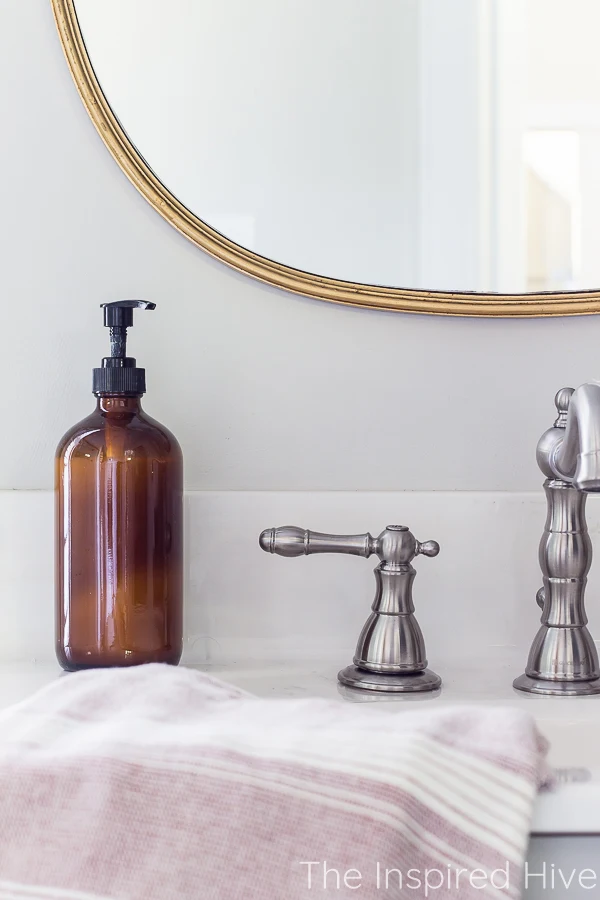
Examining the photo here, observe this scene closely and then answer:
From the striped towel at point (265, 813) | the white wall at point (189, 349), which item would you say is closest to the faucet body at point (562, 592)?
the white wall at point (189, 349)

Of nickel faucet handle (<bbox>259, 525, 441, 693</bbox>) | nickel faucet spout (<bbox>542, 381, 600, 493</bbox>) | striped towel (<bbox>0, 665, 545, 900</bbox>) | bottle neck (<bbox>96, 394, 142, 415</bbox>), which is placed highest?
bottle neck (<bbox>96, 394, 142, 415</bbox>)

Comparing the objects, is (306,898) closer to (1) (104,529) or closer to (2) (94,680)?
(2) (94,680)

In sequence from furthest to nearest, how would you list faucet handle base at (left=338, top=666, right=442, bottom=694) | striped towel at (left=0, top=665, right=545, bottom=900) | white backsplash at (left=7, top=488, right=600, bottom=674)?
white backsplash at (left=7, top=488, right=600, bottom=674) < faucet handle base at (left=338, top=666, right=442, bottom=694) < striped towel at (left=0, top=665, right=545, bottom=900)

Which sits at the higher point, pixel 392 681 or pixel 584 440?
pixel 584 440

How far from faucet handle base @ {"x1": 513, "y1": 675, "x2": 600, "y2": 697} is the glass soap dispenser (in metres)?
0.26

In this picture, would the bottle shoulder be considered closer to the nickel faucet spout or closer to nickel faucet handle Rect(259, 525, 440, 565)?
nickel faucet handle Rect(259, 525, 440, 565)

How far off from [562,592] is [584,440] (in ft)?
0.65

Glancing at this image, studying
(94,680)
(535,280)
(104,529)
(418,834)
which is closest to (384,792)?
(418,834)

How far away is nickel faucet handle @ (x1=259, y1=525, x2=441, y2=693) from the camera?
A: 65 centimetres

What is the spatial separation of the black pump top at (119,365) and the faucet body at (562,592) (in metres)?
0.30

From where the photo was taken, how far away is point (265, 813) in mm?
390

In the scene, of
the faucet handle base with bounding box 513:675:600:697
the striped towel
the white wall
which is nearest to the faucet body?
the faucet handle base with bounding box 513:675:600:697

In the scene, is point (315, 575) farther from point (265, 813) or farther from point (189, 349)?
point (265, 813)

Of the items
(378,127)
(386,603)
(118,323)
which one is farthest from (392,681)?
(378,127)
